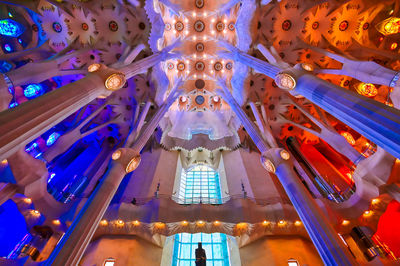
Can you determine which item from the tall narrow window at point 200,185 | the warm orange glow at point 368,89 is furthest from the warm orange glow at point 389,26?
the tall narrow window at point 200,185

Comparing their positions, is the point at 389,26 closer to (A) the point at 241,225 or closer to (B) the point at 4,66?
(A) the point at 241,225

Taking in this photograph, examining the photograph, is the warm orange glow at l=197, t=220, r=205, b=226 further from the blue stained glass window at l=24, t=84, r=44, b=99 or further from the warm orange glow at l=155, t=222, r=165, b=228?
the blue stained glass window at l=24, t=84, r=44, b=99

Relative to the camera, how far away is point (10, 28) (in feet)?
40.6

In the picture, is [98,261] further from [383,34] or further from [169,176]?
[383,34]

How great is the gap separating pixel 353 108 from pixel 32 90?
16.7m

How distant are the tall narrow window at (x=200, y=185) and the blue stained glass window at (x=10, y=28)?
14.3m

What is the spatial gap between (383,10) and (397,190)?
35.8 ft

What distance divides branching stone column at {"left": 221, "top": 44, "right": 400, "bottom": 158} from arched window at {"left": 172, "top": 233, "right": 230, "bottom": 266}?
28.3ft

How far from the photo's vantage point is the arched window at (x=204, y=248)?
10102 mm

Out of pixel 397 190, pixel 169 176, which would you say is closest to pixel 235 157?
pixel 169 176

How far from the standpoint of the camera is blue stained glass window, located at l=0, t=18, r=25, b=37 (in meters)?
12.2

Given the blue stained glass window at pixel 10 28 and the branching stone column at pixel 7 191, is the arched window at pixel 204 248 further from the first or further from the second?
the blue stained glass window at pixel 10 28

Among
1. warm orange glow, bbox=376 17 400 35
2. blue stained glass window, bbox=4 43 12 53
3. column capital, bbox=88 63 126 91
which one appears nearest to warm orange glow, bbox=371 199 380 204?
warm orange glow, bbox=376 17 400 35

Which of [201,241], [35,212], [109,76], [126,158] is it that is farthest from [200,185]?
[109,76]
